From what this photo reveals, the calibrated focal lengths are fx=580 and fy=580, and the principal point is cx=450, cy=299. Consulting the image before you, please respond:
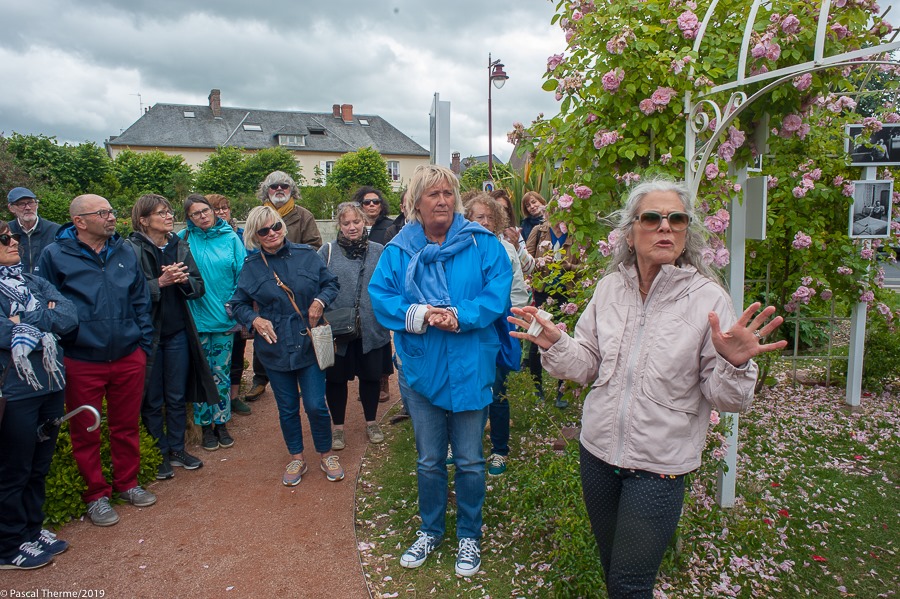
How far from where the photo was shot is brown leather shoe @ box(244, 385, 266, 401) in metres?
6.07

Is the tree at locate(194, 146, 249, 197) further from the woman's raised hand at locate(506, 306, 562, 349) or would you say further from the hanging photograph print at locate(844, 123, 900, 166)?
the woman's raised hand at locate(506, 306, 562, 349)

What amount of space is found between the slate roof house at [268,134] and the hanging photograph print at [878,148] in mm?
42583

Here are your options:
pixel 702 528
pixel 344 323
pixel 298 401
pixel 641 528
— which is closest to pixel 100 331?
pixel 298 401

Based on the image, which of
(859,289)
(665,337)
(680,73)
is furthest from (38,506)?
(859,289)

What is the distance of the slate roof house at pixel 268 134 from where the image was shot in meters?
47.5

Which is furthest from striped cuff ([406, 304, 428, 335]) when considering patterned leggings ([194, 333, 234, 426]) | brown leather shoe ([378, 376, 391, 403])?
brown leather shoe ([378, 376, 391, 403])

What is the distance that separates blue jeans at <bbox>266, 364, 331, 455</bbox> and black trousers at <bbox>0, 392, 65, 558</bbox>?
131cm

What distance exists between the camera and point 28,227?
18.1 feet

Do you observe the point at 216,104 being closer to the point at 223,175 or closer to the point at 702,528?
the point at 223,175

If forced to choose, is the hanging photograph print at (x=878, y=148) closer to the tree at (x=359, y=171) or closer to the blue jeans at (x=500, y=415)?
the blue jeans at (x=500, y=415)

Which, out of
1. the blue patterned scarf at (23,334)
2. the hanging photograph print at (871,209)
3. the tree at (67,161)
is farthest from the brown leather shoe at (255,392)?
the tree at (67,161)

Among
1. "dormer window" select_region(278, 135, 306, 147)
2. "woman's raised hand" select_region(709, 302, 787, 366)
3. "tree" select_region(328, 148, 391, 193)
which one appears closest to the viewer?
"woman's raised hand" select_region(709, 302, 787, 366)

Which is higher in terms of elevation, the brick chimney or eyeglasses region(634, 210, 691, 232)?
the brick chimney

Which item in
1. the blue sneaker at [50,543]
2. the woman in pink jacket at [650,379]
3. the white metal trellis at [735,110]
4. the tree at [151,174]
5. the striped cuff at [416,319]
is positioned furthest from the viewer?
the tree at [151,174]
